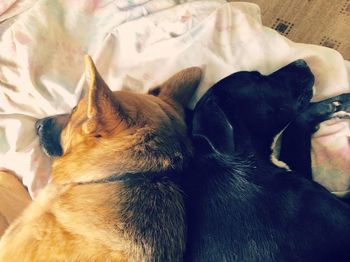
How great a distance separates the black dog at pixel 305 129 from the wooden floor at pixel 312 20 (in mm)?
401

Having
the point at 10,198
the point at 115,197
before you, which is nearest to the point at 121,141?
the point at 115,197

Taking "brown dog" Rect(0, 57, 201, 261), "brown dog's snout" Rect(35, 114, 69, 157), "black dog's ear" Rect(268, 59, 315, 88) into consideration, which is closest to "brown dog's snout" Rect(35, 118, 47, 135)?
"brown dog's snout" Rect(35, 114, 69, 157)

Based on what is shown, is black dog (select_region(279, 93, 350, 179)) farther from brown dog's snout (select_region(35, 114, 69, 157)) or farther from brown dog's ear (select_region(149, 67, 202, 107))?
brown dog's snout (select_region(35, 114, 69, 157))

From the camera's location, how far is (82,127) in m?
1.36

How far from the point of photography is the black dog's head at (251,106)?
1.49m

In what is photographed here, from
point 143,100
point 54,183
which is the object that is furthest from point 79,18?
point 54,183

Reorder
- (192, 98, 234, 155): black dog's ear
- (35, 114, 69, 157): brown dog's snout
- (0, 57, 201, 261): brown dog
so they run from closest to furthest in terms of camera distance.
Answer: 1. (0, 57, 201, 261): brown dog
2. (192, 98, 234, 155): black dog's ear
3. (35, 114, 69, 157): brown dog's snout

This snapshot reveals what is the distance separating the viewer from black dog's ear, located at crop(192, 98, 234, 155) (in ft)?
4.84

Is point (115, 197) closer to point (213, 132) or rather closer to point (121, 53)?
point (213, 132)

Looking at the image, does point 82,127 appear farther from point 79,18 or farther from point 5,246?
point 79,18

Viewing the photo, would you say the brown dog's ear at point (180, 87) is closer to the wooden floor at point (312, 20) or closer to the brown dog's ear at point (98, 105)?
the brown dog's ear at point (98, 105)

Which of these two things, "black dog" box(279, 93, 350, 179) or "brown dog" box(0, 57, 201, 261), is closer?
"brown dog" box(0, 57, 201, 261)

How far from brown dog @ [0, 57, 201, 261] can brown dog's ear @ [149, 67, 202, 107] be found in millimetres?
245

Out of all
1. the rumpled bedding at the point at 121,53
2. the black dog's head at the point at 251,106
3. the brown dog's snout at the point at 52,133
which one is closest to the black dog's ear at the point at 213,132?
the black dog's head at the point at 251,106
